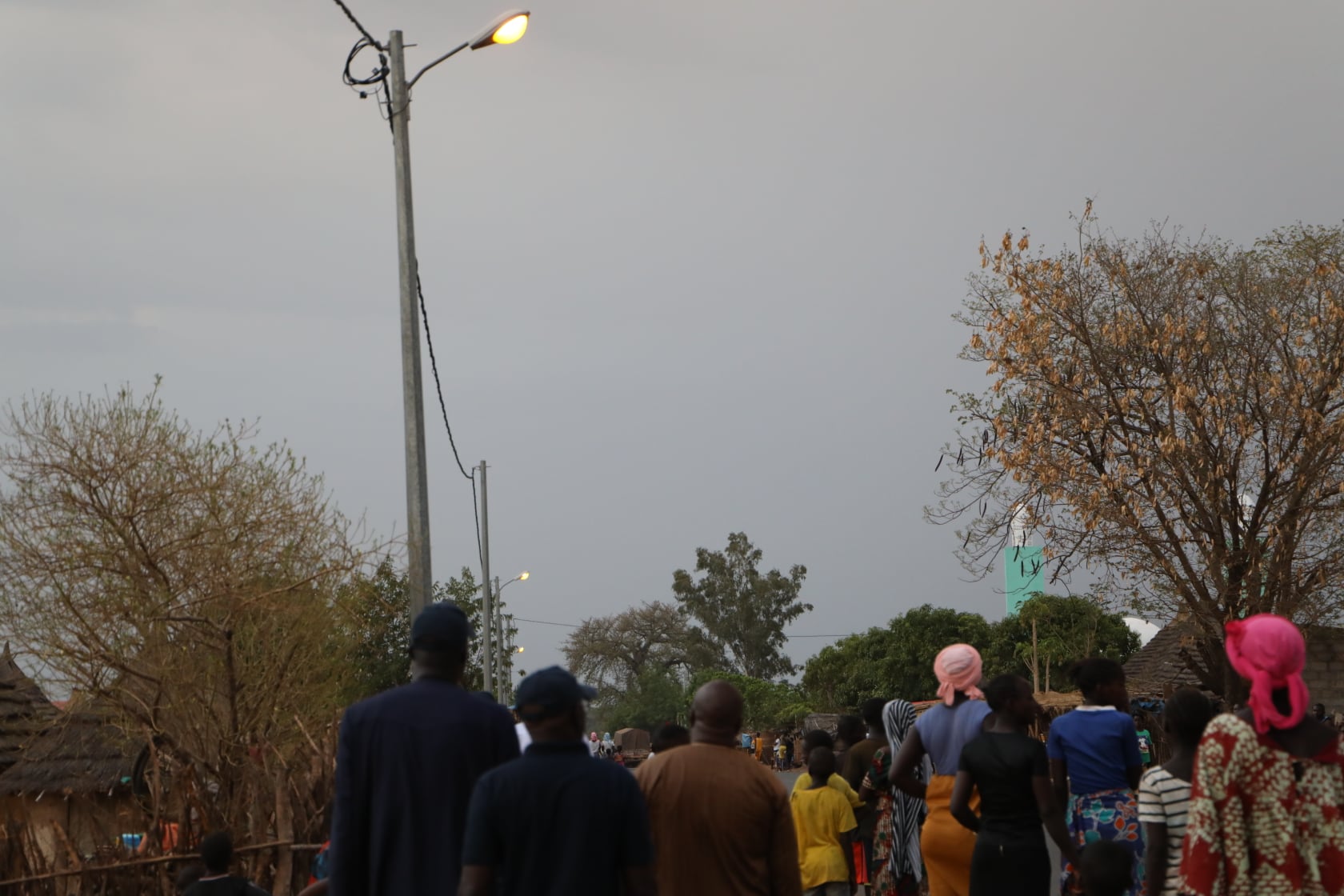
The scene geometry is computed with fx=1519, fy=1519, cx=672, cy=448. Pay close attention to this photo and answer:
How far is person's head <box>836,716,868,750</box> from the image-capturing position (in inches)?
464

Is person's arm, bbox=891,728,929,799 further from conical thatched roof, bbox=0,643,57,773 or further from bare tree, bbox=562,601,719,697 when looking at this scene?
bare tree, bbox=562,601,719,697

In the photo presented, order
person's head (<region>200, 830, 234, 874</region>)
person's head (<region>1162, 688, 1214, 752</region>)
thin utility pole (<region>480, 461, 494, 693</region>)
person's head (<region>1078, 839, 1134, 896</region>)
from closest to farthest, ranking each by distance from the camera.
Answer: person's head (<region>1078, 839, 1134, 896</region>)
person's head (<region>1162, 688, 1214, 752</region>)
person's head (<region>200, 830, 234, 874</region>)
thin utility pole (<region>480, 461, 494, 693</region>)

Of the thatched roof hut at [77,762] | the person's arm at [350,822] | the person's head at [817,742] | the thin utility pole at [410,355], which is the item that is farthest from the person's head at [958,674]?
the thatched roof hut at [77,762]

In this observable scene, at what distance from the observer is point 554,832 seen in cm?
480

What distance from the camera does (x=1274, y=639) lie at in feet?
16.6

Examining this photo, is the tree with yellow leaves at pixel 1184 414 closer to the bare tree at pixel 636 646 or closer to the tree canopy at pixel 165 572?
the tree canopy at pixel 165 572

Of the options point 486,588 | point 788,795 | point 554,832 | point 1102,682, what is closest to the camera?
point 554,832

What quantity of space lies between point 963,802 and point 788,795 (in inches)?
54.8

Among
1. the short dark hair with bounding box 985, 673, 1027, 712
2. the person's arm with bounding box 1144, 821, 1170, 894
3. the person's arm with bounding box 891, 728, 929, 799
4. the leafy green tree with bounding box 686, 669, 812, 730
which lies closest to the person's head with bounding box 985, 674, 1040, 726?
the short dark hair with bounding box 985, 673, 1027, 712

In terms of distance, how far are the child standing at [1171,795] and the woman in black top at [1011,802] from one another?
2.77 ft

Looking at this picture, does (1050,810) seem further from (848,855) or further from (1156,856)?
(848,855)

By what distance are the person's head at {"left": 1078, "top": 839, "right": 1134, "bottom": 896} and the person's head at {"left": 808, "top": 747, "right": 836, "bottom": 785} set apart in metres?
4.11

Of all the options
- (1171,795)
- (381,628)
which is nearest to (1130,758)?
(1171,795)

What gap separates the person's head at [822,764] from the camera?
33.4 ft
